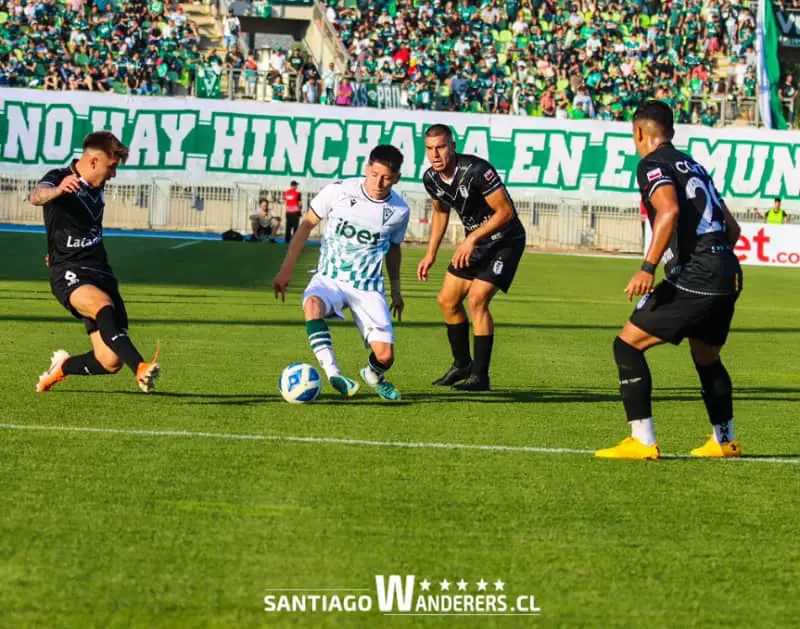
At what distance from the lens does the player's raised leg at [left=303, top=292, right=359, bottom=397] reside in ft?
33.8

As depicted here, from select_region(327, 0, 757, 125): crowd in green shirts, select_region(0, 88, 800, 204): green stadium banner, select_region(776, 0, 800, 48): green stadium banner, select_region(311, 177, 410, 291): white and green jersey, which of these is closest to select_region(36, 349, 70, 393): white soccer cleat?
select_region(311, 177, 410, 291): white and green jersey

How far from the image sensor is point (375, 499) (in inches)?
263

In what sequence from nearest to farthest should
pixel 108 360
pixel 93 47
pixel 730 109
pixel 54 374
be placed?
pixel 108 360 < pixel 54 374 < pixel 93 47 < pixel 730 109

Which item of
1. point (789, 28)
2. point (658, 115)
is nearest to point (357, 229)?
point (658, 115)

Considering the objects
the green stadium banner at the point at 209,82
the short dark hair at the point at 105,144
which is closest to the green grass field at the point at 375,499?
the short dark hair at the point at 105,144

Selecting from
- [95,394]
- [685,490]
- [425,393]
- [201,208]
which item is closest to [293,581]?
[685,490]

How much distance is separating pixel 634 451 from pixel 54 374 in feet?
13.7

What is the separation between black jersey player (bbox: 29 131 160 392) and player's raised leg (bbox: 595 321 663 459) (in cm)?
315

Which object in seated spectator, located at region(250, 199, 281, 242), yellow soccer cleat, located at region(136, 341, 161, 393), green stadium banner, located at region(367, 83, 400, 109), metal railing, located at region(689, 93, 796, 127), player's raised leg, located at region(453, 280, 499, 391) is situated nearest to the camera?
yellow soccer cleat, located at region(136, 341, 161, 393)

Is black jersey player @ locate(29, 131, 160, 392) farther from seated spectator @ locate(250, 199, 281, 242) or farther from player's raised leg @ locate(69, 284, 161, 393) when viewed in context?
seated spectator @ locate(250, 199, 281, 242)

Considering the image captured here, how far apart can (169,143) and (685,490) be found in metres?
40.3

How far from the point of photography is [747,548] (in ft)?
19.7

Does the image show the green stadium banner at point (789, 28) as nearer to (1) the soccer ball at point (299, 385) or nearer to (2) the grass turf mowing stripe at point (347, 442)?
(1) the soccer ball at point (299, 385)

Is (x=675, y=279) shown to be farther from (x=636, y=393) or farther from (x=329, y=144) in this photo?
(x=329, y=144)
